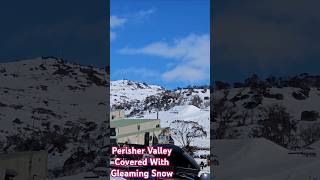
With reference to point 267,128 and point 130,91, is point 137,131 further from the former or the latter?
point 267,128

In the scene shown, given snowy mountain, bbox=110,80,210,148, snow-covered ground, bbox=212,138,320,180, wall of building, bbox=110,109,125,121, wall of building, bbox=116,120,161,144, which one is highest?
snowy mountain, bbox=110,80,210,148

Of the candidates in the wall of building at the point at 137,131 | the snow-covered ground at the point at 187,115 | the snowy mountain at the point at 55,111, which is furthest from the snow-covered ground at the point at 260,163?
the snowy mountain at the point at 55,111

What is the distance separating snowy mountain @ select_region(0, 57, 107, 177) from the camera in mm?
27547

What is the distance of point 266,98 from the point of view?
3534cm

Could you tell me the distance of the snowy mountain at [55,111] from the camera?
27.5 meters

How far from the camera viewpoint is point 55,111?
39.4m

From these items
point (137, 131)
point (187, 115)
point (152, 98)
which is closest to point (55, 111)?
point (152, 98)

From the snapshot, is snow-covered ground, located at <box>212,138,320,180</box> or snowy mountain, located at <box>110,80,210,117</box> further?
snowy mountain, located at <box>110,80,210,117</box>

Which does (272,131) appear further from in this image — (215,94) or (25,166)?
(25,166)

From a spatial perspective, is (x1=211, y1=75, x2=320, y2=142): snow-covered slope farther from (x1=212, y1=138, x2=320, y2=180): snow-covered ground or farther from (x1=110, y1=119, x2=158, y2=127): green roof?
(x1=110, y1=119, x2=158, y2=127): green roof

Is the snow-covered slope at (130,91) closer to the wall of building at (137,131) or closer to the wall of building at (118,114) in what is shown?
the wall of building at (118,114)

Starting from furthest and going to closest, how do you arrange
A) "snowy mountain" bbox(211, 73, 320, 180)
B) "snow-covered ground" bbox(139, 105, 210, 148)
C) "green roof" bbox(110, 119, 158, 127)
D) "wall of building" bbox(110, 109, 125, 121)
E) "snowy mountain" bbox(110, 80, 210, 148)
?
1. "snowy mountain" bbox(110, 80, 210, 148)
2. "snow-covered ground" bbox(139, 105, 210, 148)
3. "wall of building" bbox(110, 109, 125, 121)
4. "green roof" bbox(110, 119, 158, 127)
5. "snowy mountain" bbox(211, 73, 320, 180)

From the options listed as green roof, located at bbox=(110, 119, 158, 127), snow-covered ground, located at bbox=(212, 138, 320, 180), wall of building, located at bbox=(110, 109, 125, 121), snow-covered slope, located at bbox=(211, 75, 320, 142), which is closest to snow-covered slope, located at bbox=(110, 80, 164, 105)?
wall of building, located at bbox=(110, 109, 125, 121)

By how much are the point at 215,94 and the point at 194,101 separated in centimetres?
565
